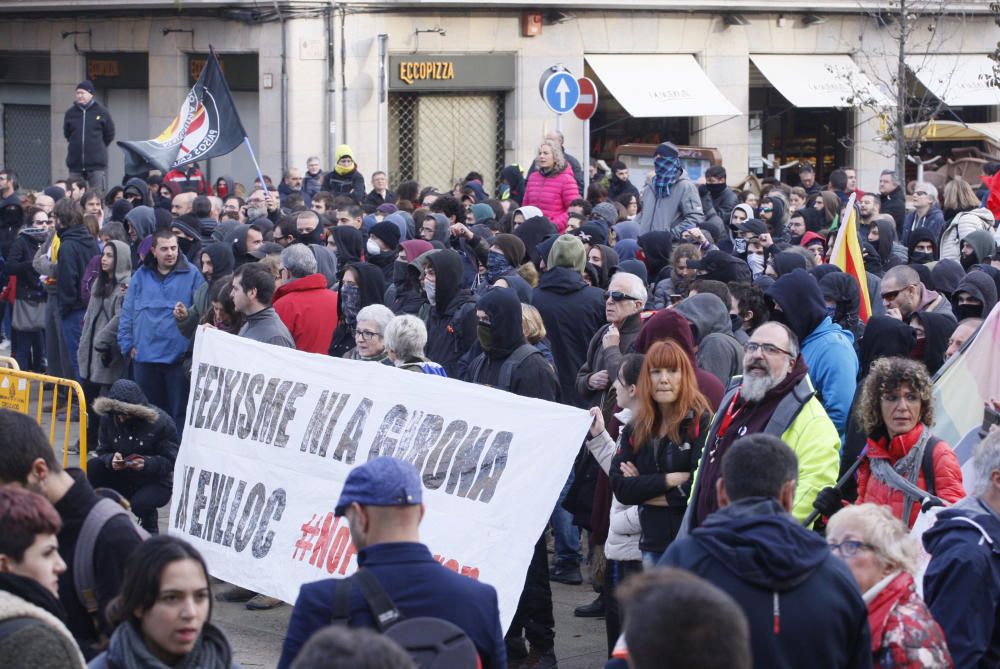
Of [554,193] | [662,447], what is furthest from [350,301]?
[554,193]

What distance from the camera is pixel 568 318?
9.62 meters

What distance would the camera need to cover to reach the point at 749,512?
431cm

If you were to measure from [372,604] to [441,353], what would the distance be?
569 centimetres

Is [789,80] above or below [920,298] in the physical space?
above

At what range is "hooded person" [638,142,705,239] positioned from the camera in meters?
14.2

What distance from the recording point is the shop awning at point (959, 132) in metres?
26.7

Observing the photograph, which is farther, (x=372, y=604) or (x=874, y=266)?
(x=874, y=266)

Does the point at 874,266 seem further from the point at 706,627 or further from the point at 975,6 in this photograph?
the point at 975,6

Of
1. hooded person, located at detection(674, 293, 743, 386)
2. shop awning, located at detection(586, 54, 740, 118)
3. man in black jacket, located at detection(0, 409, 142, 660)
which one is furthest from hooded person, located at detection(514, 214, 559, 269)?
shop awning, located at detection(586, 54, 740, 118)

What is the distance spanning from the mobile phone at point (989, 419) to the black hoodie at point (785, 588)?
8.69ft

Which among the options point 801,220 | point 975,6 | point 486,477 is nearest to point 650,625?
point 486,477

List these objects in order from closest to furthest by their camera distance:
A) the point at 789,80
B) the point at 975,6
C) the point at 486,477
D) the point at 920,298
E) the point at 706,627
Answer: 1. the point at 706,627
2. the point at 486,477
3. the point at 920,298
4. the point at 789,80
5. the point at 975,6

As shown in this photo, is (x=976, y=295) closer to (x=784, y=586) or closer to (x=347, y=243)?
(x=784, y=586)

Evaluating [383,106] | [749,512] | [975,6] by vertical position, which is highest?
[975,6]
